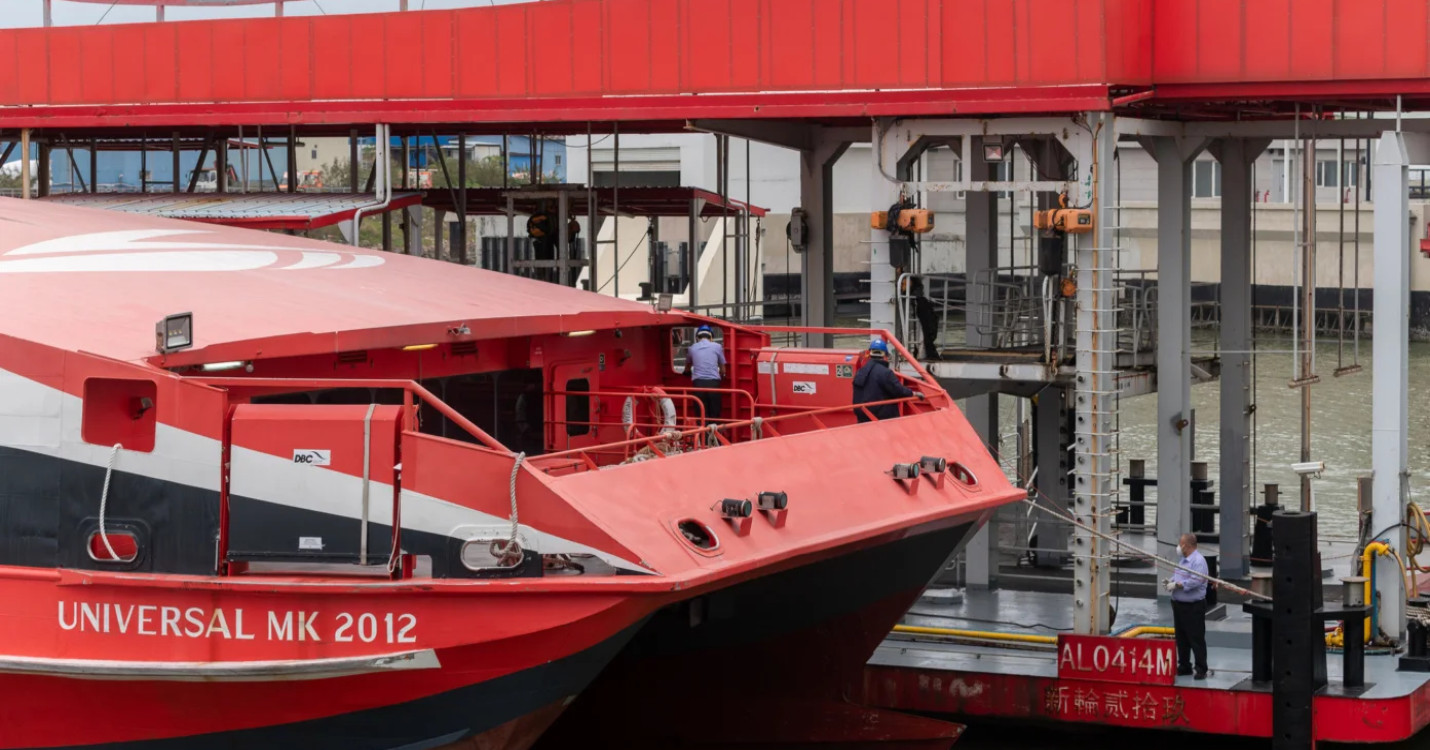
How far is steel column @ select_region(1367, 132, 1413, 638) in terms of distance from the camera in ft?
53.0

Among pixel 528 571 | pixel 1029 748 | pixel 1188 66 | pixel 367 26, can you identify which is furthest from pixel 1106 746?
pixel 367 26

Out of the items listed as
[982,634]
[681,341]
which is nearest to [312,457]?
[681,341]

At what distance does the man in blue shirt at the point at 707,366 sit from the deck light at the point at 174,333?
5.24 metres

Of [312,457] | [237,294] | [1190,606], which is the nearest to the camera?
[312,457]

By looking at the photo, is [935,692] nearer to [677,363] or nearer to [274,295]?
[677,363]

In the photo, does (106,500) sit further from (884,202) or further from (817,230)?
(817,230)

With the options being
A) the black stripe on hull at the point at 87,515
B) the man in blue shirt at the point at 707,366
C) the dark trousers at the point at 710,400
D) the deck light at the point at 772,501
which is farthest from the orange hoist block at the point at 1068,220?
the black stripe on hull at the point at 87,515

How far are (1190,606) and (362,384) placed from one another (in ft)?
24.0

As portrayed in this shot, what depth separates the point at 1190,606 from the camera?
1533 cm

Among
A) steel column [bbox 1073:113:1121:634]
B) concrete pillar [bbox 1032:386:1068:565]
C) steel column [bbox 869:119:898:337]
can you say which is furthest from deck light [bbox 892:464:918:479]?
concrete pillar [bbox 1032:386:1068:565]

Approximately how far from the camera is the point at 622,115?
62.0ft

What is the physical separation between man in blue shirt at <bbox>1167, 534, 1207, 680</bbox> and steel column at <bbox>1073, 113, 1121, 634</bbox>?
1167 mm

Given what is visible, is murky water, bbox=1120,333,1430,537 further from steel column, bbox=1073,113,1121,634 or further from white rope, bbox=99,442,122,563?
white rope, bbox=99,442,122,563

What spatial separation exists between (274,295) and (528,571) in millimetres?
3391
